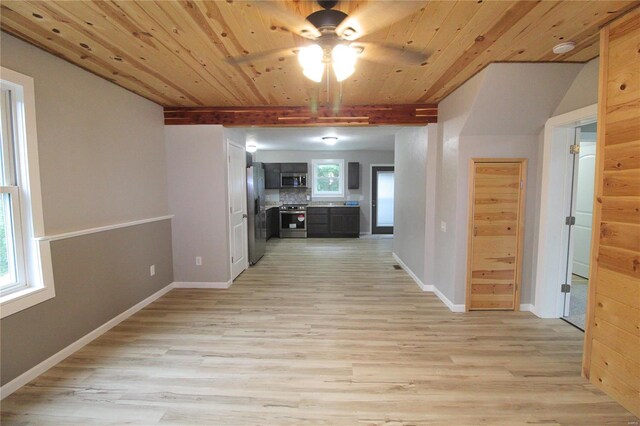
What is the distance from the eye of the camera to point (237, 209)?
453 cm

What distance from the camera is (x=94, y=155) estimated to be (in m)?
2.70

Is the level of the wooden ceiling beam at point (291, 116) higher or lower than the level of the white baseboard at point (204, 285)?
higher

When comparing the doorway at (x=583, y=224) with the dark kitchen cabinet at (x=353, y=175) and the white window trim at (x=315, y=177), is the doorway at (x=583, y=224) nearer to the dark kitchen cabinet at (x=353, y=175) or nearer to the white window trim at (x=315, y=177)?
the dark kitchen cabinet at (x=353, y=175)

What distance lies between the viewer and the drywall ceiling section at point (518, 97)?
250cm

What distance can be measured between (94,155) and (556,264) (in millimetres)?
4718

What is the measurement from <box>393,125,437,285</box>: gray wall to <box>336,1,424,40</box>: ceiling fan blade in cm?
245

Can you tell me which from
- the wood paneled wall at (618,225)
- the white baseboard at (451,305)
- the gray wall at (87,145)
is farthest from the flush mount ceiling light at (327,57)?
the white baseboard at (451,305)

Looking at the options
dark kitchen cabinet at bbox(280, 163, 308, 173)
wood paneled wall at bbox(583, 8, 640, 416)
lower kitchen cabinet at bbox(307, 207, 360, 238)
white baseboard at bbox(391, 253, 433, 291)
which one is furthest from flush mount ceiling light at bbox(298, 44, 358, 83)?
dark kitchen cabinet at bbox(280, 163, 308, 173)

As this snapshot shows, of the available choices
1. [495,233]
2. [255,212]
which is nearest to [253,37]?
[495,233]

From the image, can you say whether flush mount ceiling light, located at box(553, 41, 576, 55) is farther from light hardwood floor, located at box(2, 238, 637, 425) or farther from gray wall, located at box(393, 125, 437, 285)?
light hardwood floor, located at box(2, 238, 637, 425)

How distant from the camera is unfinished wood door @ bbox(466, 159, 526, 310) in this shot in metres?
3.10

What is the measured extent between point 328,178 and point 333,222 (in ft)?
4.42

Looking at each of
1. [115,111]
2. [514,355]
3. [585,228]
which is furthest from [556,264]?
[115,111]

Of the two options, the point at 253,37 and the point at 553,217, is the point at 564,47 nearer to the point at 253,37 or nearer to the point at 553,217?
the point at 553,217
